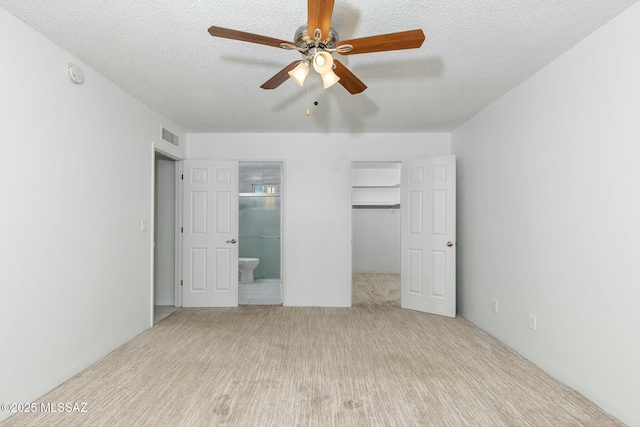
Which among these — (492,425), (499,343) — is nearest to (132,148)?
(492,425)

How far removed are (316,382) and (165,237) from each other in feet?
10.6

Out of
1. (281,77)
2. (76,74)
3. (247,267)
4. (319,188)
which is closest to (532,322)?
(281,77)

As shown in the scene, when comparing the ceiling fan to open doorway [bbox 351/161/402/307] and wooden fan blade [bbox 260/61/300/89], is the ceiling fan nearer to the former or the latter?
wooden fan blade [bbox 260/61/300/89]

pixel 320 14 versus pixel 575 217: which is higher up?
pixel 320 14

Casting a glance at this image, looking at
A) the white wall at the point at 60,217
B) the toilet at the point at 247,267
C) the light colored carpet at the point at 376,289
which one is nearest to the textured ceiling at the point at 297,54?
the white wall at the point at 60,217

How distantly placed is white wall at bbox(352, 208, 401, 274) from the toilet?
2390 mm

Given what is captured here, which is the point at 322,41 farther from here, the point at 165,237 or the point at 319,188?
the point at 165,237

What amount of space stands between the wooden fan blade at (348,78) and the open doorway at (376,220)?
494 cm

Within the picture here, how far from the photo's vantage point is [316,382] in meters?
2.46

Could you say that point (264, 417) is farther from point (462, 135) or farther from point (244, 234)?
point (244, 234)

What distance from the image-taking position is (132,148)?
340 centimetres

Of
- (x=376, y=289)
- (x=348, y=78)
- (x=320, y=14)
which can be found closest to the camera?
(x=320, y=14)

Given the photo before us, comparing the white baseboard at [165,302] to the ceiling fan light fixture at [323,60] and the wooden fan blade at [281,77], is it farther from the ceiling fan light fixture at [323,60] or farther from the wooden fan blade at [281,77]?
the ceiling fan light fixture at [323,60]

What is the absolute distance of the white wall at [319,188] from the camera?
4.71 metres
